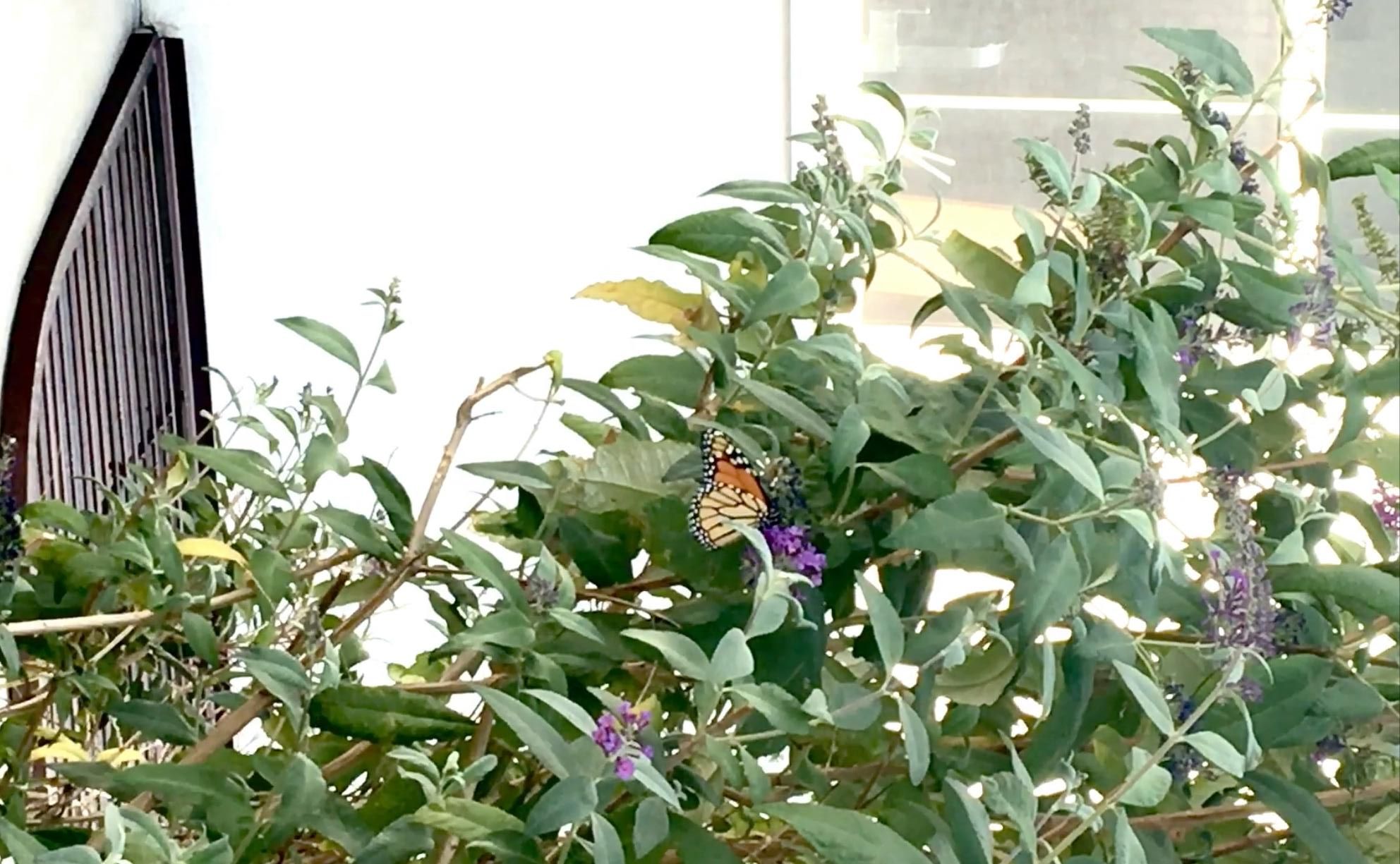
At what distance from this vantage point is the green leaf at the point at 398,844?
37cm

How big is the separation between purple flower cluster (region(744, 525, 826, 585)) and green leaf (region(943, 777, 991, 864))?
68mm

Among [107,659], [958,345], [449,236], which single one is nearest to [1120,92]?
[449,236]

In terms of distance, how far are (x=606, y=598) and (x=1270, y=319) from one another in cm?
23

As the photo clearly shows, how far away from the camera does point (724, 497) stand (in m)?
0.40

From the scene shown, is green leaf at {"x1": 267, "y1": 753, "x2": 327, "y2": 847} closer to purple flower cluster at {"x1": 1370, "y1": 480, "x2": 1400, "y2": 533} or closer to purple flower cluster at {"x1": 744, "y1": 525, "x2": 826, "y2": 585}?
purple flower cluster at {"x1": 744, "y1": 525, "x2": 826, "y2": 585}

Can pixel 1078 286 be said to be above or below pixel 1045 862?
above

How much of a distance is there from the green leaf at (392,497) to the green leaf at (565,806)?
6.9 inches

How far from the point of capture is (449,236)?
1969 mm

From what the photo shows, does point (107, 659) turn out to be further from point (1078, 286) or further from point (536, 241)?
point (536, 241)

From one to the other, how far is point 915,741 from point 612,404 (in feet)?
0.50

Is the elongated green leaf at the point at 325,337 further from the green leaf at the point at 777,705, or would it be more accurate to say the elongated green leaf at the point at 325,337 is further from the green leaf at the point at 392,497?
the green leaf at the point at 777,705

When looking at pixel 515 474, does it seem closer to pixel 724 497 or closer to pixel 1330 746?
pixel 724 497

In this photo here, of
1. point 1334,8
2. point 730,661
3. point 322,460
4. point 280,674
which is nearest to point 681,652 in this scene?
point 730,661

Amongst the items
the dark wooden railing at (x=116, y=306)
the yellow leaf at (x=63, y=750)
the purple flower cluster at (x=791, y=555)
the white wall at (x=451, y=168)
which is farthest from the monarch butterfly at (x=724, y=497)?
the white wall at (x=451, y=168)
